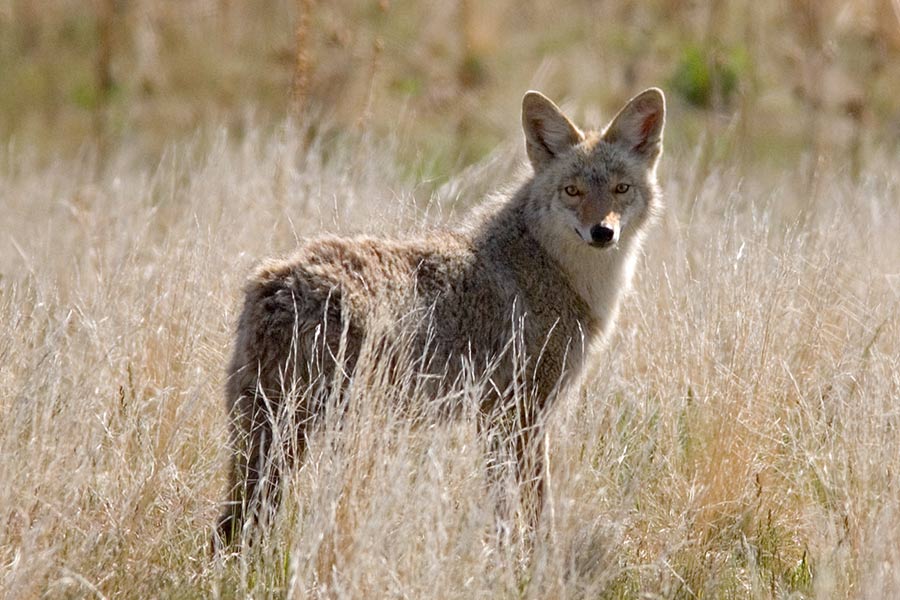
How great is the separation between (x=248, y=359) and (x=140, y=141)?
8.13 meters

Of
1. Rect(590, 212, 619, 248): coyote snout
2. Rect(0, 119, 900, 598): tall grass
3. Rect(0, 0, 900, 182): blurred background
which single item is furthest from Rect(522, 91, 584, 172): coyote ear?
Rect(0, 0, 900, 182): blurred background

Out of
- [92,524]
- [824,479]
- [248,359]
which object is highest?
[248,359]

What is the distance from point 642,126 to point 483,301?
1.31 m

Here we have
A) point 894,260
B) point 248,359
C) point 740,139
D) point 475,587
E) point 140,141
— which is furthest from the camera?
point 140,141

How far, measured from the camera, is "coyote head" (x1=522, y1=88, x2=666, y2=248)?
5.53m

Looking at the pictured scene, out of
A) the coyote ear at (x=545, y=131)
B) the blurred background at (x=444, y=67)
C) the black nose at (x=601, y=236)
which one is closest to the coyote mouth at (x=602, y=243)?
the black nose at (x=601, y=236)

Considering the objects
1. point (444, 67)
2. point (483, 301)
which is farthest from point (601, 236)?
point (444, 67)

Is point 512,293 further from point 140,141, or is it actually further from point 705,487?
point 140,141

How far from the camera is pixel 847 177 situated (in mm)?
9078

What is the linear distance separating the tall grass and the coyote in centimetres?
17

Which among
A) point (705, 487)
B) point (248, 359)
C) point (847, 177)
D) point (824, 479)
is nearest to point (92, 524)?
point (248, 359)

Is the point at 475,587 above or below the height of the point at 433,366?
below

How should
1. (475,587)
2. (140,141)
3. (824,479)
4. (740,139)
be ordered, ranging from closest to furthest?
(475,587)
(824,479)
(740,139)
(140,141)

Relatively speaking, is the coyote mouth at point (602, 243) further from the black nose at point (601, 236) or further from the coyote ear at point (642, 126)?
the coyote ear at point (642, 126)
